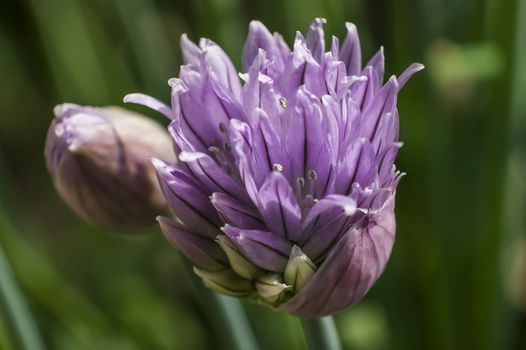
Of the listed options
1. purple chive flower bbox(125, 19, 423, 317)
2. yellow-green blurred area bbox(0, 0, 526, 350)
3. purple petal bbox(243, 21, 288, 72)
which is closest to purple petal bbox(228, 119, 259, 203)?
purple chive flower bbox(125, 19, 423, 317)

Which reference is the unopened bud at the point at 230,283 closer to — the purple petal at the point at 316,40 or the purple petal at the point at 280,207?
the purple petal at the point at 280,207

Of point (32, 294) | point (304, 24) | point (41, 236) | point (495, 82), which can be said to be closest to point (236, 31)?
point (304, 24)

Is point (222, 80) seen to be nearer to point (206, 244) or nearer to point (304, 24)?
point (206, 244)

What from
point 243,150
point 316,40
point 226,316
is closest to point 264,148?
point 243,150

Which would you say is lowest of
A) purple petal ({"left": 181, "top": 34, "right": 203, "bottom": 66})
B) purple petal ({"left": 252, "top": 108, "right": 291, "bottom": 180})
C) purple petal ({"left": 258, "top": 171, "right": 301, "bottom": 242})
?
purple petal ({"left": 258, "top": 171, "right": 301, "bottom": 242})

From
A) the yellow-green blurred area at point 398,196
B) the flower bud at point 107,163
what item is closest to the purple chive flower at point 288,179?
the flower bud at point 107,163

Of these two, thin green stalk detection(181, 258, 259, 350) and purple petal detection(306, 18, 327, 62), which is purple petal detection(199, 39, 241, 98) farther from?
thin green stalk detection(181, 258, 259, 350)
